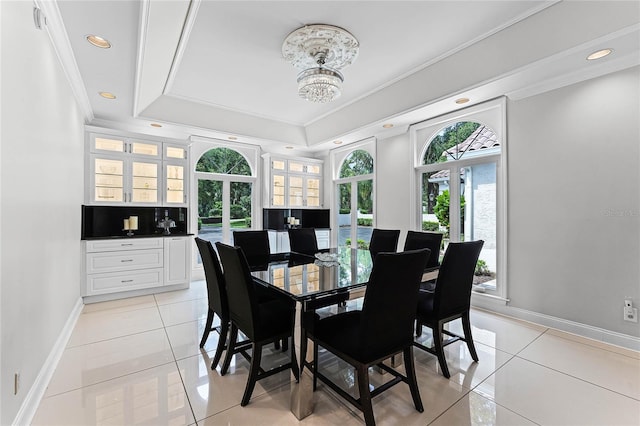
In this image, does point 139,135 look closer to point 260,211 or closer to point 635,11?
point 260,211

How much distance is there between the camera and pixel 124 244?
4.20 meters

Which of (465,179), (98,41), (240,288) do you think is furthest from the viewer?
(465,179)

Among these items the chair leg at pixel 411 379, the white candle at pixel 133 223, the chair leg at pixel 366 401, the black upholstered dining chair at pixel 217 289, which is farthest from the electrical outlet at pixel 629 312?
the white candle at pixel 133 223

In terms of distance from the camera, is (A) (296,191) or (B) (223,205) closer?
(B) (223,205)

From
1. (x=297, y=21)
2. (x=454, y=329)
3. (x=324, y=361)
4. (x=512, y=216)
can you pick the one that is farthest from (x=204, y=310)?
(x=512, y=216)

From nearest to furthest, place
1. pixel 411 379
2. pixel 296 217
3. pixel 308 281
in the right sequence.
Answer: pixel 411 379
pixel 308 281
pixel 296 217

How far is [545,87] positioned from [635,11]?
41.9 inches

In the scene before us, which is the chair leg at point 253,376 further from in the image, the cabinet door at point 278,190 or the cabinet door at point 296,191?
the cabinet door at point 296,191

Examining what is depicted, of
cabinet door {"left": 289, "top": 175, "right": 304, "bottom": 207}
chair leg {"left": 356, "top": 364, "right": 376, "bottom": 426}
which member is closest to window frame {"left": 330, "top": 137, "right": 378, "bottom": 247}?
cabinet door {"left": 289, "top": 175, "right": 304, "bottom": 207}

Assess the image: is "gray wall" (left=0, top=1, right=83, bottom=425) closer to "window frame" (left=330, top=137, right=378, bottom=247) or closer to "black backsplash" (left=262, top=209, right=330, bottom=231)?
"black backsplash" (left=262, top=209, right=330, bottom=231)

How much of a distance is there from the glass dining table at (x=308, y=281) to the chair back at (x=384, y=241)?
686 mm

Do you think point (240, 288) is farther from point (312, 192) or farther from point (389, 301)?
point (312, 192)

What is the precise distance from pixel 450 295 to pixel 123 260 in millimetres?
4289

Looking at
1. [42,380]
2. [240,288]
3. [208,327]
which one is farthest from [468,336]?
[42,380]
